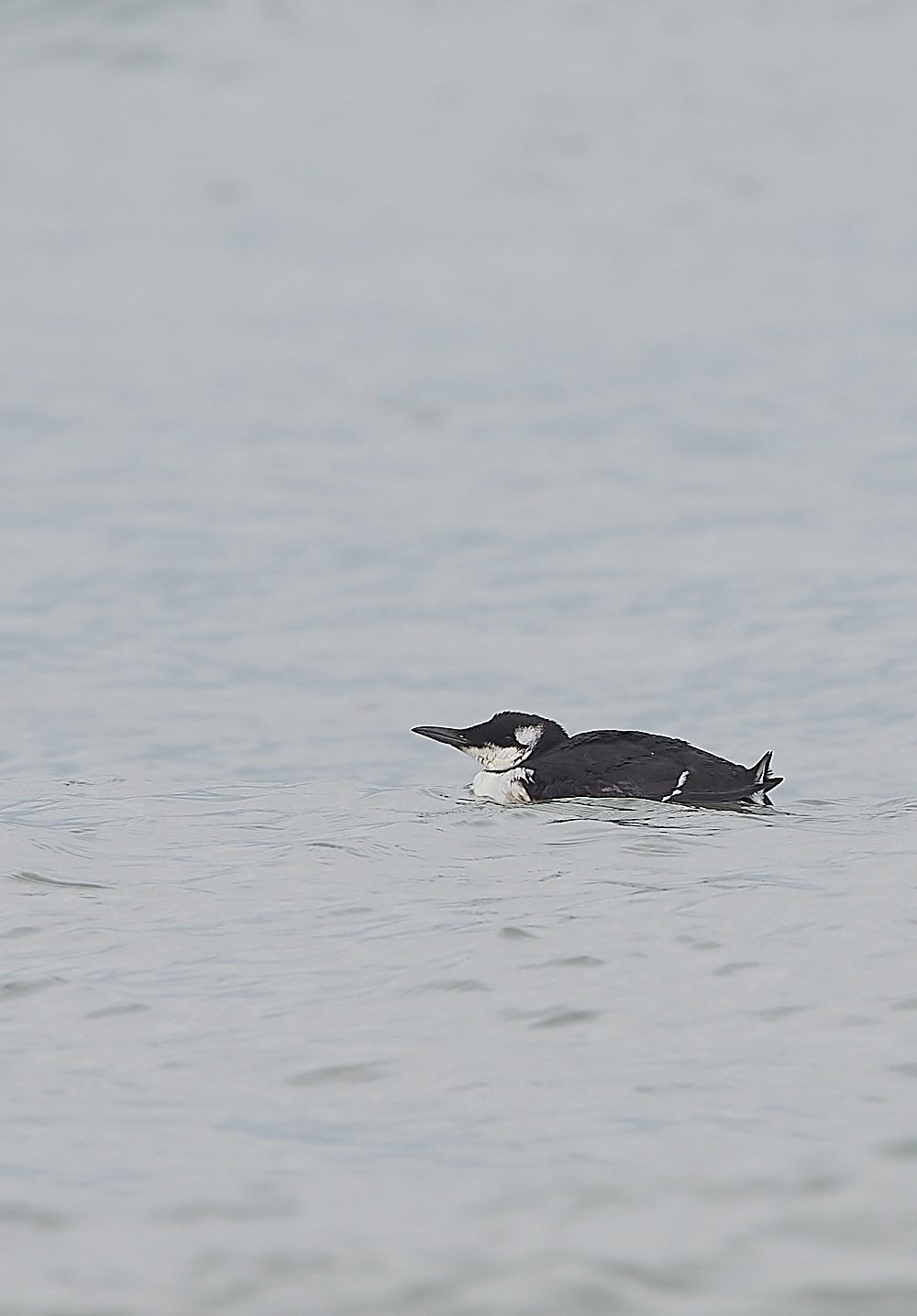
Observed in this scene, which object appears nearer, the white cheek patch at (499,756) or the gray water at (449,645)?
the gray water at (449,645)

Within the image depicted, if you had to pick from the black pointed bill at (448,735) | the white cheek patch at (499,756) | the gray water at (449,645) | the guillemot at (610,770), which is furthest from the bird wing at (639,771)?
the black pointed bill at (448,735)

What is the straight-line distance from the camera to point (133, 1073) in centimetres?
492

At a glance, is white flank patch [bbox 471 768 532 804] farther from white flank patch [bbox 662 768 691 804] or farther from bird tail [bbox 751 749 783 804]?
bird tail [bbox 751 749 783 804]

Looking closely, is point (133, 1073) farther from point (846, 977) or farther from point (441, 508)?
point (441, 508)

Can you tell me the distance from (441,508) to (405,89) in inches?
514

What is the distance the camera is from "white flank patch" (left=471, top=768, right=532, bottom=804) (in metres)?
8.33

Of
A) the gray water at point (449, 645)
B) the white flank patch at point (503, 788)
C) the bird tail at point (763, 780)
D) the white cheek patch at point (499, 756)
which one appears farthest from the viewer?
the white cheek patch at point (499, 756)

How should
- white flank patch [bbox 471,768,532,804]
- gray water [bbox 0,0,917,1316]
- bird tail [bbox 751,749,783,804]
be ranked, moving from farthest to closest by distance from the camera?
white flank patch [bbox 471,768,532,804], bird tail [bbox 751,749,783,804], gray water [bbox 0,0,917,1316]

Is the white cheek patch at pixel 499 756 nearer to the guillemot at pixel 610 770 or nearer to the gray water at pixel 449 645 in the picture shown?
the guillemot at pixel 610 770

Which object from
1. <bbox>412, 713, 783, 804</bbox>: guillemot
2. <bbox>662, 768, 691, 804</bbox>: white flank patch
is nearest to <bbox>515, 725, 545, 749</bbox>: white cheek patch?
<bbox>412, 713, 783, 804</bbox>: guillemot

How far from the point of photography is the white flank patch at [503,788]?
833cm

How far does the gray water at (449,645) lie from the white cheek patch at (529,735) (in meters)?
0.67

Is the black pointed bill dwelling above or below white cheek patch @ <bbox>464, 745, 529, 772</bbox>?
above

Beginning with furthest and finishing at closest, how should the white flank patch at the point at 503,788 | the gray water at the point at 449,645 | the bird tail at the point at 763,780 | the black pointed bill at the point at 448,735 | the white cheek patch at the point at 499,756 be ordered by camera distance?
the black pointed bill at the point at 448,735 < the white cheek patch at the point at 499,756 < the white flank patch at the point at 503,788 < the bird tail at the point at 763,780 < the gray water at the point at 449,645
